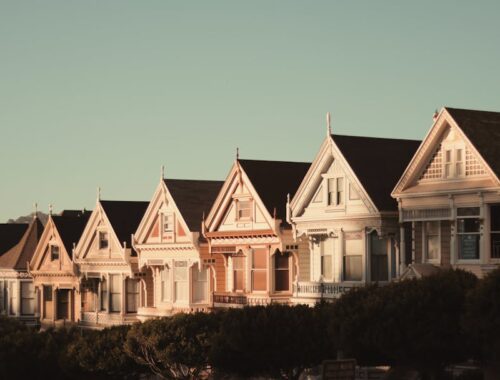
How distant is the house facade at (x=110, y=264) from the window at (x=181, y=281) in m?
4.05

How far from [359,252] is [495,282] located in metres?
15.7

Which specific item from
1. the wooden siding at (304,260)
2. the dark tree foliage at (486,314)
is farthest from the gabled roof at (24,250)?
the dark tree foliage at (486,314)

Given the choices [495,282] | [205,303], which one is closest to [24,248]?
[205,303]

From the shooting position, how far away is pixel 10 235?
8819cm

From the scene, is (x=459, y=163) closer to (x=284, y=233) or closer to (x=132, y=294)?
(x=284, y=233)

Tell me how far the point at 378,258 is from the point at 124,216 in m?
23.4

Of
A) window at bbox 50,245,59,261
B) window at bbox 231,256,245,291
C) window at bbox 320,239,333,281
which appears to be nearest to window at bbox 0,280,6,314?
window at bbox 50,245,59,261

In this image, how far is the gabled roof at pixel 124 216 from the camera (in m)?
71.4

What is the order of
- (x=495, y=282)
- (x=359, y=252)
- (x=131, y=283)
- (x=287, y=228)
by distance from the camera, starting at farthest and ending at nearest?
(x=131, y=283), (x=287, y=228), (x=359, y=252), (x=495, y=282)

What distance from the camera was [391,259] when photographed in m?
52.2

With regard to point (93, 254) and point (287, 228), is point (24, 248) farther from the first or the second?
point (287, 228)

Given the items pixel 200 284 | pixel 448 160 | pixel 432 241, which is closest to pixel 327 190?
pixel 432 241

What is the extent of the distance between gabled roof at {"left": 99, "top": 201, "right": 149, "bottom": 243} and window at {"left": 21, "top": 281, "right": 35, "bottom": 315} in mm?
11572

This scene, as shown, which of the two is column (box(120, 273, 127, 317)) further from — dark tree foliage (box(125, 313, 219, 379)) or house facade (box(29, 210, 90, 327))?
dark tree foliage (box(125, 313, 219, 379))
